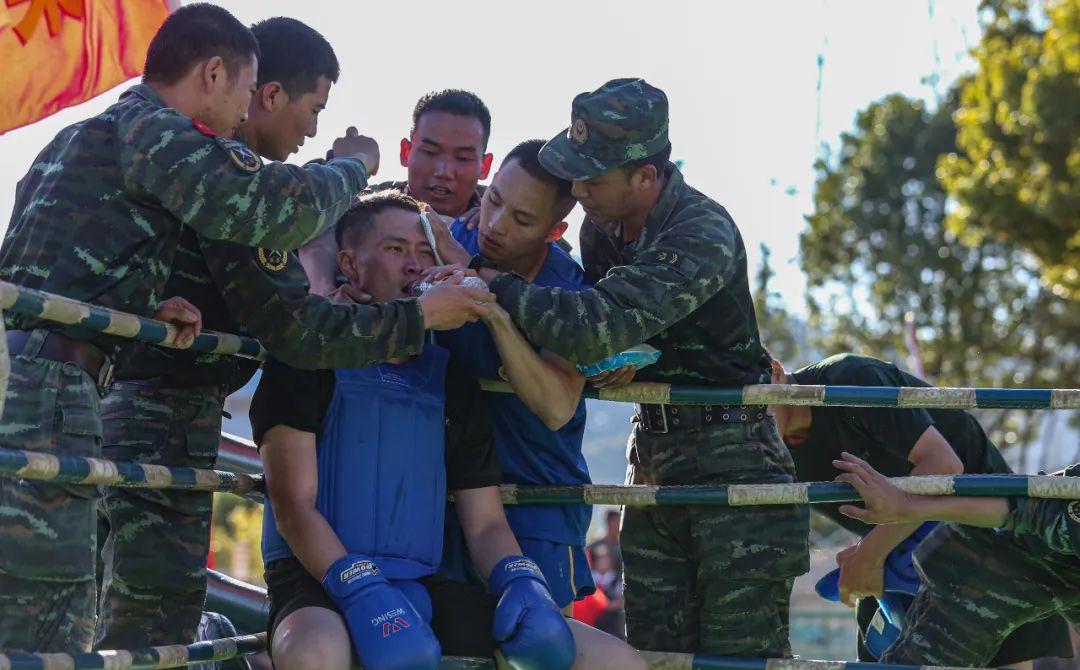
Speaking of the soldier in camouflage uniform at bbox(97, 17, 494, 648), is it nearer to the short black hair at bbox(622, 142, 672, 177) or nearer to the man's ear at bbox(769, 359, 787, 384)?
the short black hair at bbox(622, 142, 672, 177)

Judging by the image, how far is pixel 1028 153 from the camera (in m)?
14.8

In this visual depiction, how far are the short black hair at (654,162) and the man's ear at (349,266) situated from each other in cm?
82

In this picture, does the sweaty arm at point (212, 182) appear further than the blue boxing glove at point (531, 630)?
No

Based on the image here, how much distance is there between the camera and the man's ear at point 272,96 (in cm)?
434

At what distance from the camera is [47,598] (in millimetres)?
3338

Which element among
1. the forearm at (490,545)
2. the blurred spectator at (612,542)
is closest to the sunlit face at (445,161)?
the forearm at (490,545)

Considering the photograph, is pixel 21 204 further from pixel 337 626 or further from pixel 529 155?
pixel 529 155

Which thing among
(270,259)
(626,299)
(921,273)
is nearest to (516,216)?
(626,299)

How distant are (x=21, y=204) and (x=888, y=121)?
2584 cm

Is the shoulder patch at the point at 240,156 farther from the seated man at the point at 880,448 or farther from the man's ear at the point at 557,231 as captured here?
the seated man at the point at 880,448

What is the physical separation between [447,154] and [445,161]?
0.12 ft

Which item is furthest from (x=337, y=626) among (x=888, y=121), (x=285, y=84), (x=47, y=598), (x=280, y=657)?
(x=888, y=121)

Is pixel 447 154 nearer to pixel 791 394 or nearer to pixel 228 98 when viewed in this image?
pixel 228 98

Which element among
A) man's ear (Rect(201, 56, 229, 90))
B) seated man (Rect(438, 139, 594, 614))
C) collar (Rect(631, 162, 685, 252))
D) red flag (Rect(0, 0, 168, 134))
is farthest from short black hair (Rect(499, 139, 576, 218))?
red flag (Rect(0, 0, 168, 134))
